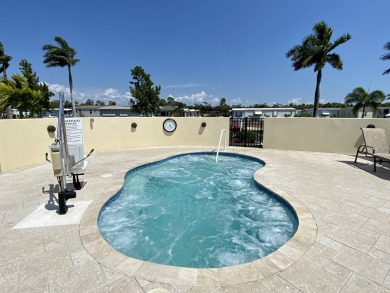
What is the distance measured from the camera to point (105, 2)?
31.5 ft

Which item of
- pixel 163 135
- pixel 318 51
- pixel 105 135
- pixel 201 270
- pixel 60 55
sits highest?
pixel 60 55

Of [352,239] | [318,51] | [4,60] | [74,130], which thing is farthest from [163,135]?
[4,60]

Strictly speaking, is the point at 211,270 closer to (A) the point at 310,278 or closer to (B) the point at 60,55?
(A) the point at 310,278

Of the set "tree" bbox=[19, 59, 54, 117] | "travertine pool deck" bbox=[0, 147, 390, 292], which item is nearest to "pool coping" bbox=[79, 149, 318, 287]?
"travertine pool deck" bbox=[0, 147, 390, 292]

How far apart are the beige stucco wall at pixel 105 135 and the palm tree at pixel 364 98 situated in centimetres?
2996

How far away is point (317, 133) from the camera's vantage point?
928cm

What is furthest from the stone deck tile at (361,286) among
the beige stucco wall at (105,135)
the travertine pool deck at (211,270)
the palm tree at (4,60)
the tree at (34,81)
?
the palm tree at (4,60)

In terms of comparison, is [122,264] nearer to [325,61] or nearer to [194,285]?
[194,285]

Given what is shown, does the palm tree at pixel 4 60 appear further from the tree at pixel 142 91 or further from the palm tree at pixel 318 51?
the palm tree at pixel 318 51

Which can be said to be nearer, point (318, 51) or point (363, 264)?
point (363, 264)

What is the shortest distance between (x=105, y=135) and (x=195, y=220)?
7.28 m

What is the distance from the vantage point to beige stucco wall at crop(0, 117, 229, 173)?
6504 mm

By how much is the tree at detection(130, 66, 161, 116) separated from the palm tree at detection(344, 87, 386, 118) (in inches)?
1156

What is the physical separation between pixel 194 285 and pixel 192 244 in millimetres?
1462
